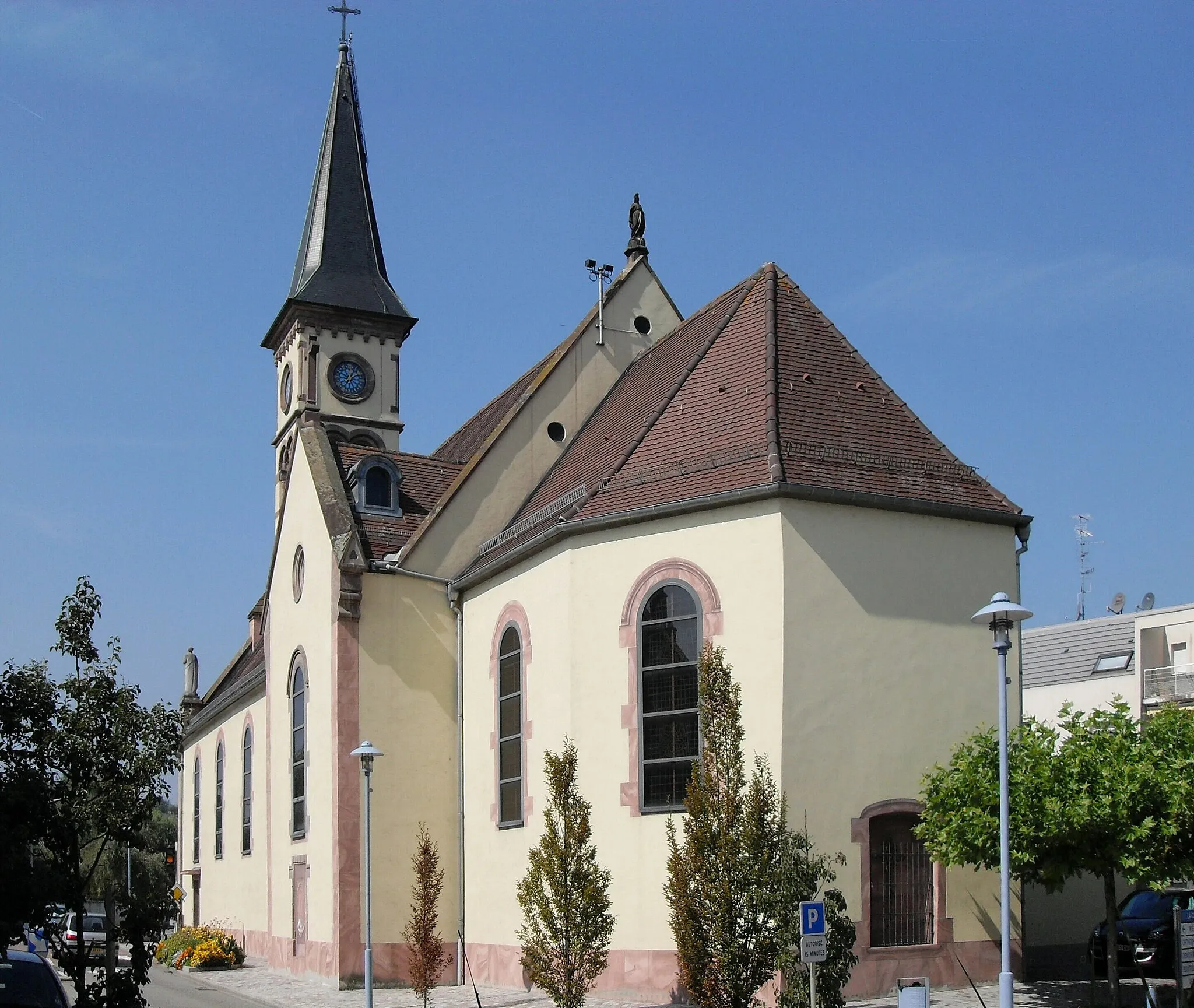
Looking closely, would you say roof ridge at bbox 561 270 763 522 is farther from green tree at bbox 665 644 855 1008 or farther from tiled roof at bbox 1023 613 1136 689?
tiled roof at bbox 1023 613 1136 689

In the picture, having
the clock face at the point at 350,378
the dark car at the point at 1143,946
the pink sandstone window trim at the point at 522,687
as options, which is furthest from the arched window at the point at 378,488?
the dark car at the point at 1143,946

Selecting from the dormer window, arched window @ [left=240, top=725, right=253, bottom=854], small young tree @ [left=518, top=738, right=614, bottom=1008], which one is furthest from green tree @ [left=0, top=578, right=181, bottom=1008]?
arched window @ [left=240, top=725, right=253, bottom=854]

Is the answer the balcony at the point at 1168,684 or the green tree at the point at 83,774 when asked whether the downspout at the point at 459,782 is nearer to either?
the green tree at the point at 83,774

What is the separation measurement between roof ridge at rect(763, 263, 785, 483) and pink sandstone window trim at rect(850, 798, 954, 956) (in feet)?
15.9

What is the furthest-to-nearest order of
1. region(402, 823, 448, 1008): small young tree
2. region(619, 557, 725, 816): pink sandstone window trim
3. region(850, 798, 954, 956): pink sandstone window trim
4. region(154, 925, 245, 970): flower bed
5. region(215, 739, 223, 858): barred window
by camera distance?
region(215, 739, 223, 858): barred window, region(154, 925, 245, 970): flower bed, region(402, 823, 448, 1008): small young tree, region(619, 557, 725, 816): pink sandstone window trim, region(850, 798, 954, 956): pink sandstone window trim

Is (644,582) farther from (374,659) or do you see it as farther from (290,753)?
(290,753)

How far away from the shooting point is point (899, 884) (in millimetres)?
19984

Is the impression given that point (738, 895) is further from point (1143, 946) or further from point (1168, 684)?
point (1168, 684)

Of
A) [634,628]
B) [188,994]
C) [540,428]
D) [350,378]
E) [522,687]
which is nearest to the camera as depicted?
[634,628]

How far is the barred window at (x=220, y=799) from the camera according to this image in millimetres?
43053

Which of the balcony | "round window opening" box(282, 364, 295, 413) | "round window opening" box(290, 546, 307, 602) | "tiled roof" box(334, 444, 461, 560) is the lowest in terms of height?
the balcony

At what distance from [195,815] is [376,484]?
2506 centimetres

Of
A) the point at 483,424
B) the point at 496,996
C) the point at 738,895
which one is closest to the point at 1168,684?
the point at 483,424

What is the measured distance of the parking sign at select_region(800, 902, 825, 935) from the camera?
14.9 metres
